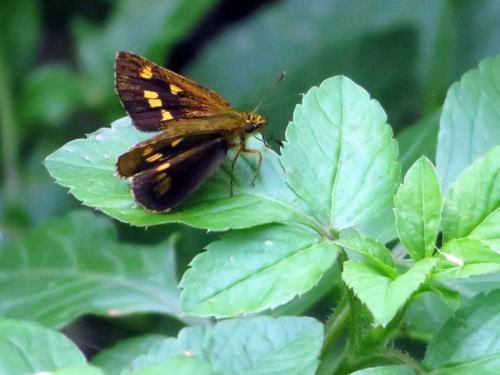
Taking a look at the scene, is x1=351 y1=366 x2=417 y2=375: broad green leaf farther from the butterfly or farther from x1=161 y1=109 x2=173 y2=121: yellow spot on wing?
x1=161 y1=109 x2=173 y2=121: yellow spot on wing

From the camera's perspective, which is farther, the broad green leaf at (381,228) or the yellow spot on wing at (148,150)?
the broad green leaf at (381,228)

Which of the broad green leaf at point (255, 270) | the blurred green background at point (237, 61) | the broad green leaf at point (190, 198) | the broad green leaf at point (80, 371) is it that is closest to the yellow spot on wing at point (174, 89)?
the broad green leaf at point (190, 198)

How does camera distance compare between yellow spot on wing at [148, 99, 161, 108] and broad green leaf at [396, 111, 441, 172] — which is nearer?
yellow spot on wing at [148, 99, 161, 108]

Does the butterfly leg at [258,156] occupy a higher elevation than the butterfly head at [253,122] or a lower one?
lower

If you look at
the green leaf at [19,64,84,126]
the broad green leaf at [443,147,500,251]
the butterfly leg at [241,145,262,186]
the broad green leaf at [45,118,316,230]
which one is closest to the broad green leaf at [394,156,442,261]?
the broad green leaf at [443,147,500,251]

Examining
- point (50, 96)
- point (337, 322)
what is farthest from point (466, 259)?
point (50, 96)

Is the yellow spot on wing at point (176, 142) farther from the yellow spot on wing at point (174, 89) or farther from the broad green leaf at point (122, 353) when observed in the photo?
the broad green leaf at point (122, 353)
